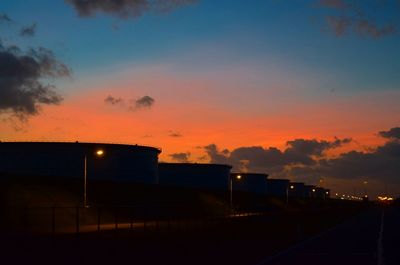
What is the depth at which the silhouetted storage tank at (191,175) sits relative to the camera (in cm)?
12744

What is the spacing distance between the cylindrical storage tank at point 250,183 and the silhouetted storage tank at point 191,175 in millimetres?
32797

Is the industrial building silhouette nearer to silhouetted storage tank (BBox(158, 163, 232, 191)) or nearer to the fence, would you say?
the fence

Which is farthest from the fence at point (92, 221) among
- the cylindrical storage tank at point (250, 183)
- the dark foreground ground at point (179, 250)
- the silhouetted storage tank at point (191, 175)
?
the cylindrical storage tank at point (250, 183)

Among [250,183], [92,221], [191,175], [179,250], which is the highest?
[191,175]

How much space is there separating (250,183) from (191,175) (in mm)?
44734

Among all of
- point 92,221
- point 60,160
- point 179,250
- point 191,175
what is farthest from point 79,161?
point 179,250

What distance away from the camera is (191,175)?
128625 millimetres

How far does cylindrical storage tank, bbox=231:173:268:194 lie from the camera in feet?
546

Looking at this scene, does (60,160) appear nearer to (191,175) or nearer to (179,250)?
(191,175)

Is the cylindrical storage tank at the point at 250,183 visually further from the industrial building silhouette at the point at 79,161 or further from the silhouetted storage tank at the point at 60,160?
the silhouetted storage tank at the point at 60,160

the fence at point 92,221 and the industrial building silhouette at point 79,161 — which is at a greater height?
the industrial building silhouette at point 79,161

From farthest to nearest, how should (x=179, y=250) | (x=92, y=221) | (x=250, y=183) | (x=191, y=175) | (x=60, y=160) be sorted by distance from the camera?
(x=250, y=183), (x=191, y=175), (x=60, y=160), (x=92, y=221), (x=179, y=250)

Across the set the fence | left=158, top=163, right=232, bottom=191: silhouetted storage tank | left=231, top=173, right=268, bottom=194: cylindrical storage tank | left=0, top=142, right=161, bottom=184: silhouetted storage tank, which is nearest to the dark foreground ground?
the fence

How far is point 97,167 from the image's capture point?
8550 cm
